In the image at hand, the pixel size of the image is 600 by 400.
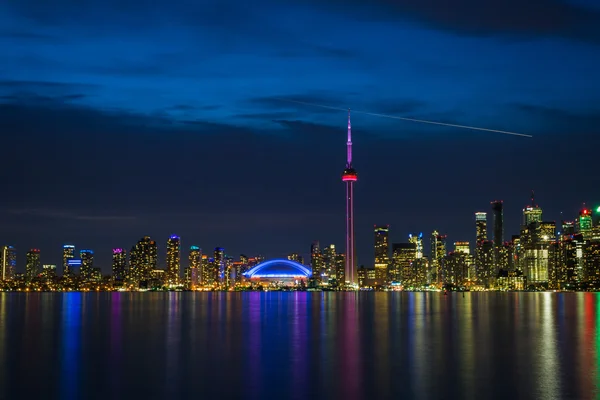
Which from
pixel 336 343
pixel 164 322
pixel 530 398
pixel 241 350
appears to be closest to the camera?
pixel 530 398

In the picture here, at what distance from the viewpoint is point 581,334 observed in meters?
74.0

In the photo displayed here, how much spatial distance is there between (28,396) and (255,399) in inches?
429

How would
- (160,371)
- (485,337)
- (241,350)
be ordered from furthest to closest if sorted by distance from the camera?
(485,337) → (241,350) → (160,371)

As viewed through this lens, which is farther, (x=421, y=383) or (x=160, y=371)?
(x=160, y=371)

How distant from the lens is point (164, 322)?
308 ft

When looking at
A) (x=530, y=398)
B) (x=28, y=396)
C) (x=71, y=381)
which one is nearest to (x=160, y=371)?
(x=71, y=381)

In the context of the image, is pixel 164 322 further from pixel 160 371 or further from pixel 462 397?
pixel 462 397

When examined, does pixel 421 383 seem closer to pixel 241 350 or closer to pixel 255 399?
pixel 255 399

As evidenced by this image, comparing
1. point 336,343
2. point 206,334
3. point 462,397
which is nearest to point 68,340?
point 206,334

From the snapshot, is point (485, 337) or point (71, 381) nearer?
point (71, 381)

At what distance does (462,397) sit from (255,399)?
9691 millimetres

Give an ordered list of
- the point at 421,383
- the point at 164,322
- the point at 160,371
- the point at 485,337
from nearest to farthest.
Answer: the point at 421,383
the point at 160,371
the point at 485,337
the point at 164,322

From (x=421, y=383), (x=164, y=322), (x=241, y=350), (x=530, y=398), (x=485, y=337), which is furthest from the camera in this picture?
(x=164, y=322)

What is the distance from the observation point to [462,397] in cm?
3791
